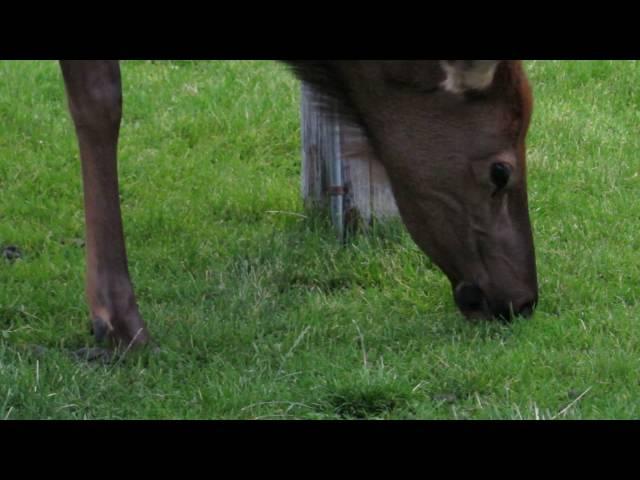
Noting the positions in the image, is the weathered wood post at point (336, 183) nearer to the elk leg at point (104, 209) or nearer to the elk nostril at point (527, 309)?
the elk nostril at point (527, 309)

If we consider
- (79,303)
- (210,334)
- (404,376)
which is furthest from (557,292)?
(79,303)

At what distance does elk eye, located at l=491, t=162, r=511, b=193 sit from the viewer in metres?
4.69

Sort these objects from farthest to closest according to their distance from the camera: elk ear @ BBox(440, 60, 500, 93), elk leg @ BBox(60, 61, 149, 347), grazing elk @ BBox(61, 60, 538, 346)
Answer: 1. elk leg @ BBox(60, 61, 149, 347)
2. grazing elk @ BBox(61, 60, 538, 346)
3. elk ear @ BBox(440, 60, 500, 93)

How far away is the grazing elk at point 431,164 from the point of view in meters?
4.54

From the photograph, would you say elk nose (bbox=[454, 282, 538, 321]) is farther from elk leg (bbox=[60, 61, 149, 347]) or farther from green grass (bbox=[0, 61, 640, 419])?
elk leg (bbox=[60, 61, 149, 347])

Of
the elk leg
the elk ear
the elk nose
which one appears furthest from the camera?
the elk nose

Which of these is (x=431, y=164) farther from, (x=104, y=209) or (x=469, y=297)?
(x=104, y=209)

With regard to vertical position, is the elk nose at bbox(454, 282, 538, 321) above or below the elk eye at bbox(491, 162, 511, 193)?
below

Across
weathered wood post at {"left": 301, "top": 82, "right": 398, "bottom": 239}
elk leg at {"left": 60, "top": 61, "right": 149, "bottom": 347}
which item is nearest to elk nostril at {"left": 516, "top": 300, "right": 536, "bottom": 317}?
weathered wood post at {"left": 301, "top": 82, "right": 398, "bottom": 239}

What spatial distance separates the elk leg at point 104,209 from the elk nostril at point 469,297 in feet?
3.99

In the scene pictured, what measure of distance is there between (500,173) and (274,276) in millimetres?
1387

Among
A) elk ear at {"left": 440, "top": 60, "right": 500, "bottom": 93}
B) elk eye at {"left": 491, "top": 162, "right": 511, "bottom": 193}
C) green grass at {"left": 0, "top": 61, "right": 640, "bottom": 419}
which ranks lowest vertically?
green grass at {"left": 0, "top": 61, "right": 640, "bottom": 419}

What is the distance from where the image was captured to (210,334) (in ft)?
16.5

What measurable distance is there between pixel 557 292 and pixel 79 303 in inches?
78.5
